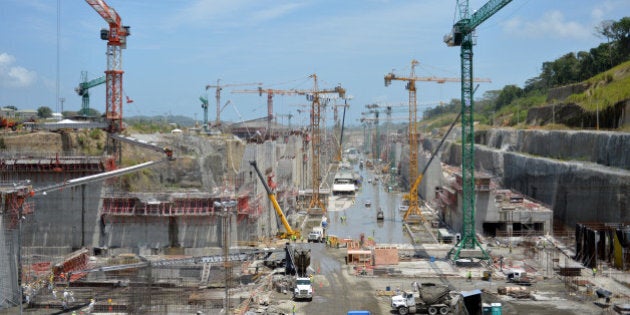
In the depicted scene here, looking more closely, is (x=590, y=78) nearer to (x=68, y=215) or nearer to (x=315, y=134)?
(x=315, y=134)

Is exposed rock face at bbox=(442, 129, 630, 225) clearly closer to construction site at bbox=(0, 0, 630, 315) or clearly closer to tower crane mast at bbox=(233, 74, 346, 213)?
construction site at bbox=(0, 0, 630, 315)

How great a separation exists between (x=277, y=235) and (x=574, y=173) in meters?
15.4

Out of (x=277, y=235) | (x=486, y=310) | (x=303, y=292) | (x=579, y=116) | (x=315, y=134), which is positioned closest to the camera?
(x=486, y=310)

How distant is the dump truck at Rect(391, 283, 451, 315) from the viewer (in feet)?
60.5

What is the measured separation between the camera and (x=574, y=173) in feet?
114

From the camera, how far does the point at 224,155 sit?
4934 centimetres

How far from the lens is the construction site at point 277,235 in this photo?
19.2 meters

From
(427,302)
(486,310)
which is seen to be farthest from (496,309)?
(427,302)

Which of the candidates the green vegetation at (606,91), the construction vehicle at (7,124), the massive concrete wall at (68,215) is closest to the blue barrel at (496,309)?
the massive concrete wall at (68,215)

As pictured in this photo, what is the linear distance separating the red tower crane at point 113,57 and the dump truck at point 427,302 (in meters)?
23.1

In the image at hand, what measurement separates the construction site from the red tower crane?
0.09 meters

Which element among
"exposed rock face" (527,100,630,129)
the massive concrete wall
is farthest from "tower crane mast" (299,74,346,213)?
the massive concrete wall

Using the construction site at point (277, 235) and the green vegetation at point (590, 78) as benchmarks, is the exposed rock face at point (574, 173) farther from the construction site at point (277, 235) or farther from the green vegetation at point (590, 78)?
Answer: the green vegetation at point (590, 78)

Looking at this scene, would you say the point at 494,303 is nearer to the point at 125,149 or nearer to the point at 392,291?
the point at 392,291
